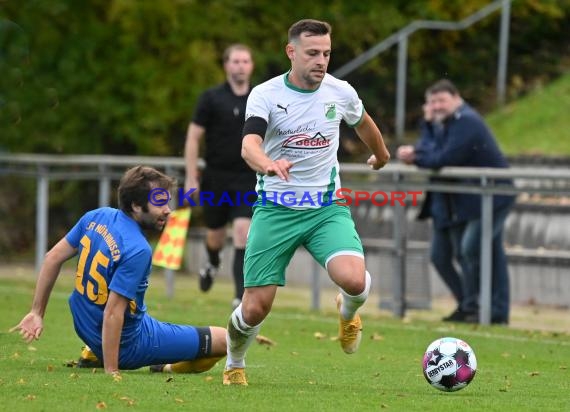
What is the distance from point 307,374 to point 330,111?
5.73 feet

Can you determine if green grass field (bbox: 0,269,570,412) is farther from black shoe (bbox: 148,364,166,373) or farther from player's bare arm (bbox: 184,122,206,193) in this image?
player's bare arm (bbox: 184,122,206,193)

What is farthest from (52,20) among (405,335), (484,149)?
(405,335)

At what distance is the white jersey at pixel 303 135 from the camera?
8.52 meters

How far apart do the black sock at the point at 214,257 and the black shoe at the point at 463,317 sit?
230cm

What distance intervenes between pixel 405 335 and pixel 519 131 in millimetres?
7503

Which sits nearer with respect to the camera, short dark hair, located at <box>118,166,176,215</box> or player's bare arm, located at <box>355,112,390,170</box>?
short dark hair, located at <box>118,166,176,215</box>

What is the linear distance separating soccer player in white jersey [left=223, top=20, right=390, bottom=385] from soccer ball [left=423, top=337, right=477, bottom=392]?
0.65m

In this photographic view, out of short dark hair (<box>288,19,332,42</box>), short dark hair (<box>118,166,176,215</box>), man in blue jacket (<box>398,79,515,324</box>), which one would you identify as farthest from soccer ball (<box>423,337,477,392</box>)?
man in blue jacket (<box>398,79,515,324</box>)

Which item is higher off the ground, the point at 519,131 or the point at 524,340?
the point at 519,131

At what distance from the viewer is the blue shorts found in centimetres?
852

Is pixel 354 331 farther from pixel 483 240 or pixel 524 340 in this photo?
pixel 483 240

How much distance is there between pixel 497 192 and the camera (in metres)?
12.9

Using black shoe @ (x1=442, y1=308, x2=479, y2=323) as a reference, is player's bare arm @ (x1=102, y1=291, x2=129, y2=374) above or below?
above

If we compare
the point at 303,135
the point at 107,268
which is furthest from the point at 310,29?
the point at 107,268
